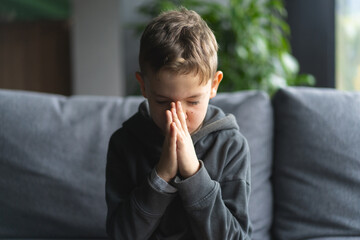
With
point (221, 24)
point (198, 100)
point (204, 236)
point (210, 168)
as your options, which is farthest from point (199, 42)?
point (221, 24)

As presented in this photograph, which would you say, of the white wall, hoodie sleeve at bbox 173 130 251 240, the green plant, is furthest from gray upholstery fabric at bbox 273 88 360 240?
the white wall

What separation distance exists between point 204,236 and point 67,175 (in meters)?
0.64

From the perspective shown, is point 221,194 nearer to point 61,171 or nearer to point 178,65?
point 178,65

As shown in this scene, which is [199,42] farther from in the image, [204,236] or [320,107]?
[320,107]

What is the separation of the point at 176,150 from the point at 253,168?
0.57 metres

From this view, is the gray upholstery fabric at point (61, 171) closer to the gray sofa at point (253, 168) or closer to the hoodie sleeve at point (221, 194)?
the gray sofa at point (253, 168)

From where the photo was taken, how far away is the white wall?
11.3 ft

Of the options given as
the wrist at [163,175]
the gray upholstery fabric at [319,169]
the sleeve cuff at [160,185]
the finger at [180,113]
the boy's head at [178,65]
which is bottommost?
the gray upholstery fabric at [319,169]

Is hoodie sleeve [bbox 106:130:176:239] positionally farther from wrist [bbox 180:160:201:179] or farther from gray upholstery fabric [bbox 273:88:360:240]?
gray upholstery fabric [bbox 273:88:360:240]

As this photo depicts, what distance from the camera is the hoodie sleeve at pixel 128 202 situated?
0.91 meters

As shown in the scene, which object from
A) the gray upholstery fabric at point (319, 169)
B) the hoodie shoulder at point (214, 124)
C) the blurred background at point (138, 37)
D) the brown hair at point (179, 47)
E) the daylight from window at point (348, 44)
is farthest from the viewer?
the blurred background at point (138, 37)

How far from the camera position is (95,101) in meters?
1.52

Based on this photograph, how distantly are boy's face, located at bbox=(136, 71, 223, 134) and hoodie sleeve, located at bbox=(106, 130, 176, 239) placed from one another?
164mm

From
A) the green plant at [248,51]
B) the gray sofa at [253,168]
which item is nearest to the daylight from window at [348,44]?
the green plant at [248,51]
